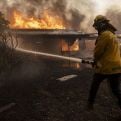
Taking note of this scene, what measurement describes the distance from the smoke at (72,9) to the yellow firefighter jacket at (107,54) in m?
17.0

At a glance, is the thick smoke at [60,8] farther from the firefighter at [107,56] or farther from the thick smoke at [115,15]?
the firefighter at [107,56]

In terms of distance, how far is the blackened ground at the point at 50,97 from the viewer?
23.3 feet

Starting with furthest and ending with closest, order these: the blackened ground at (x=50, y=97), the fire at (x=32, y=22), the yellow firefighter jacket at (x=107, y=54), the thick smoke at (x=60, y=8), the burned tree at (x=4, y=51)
Answer: the thick smoke at (x=60, y=8), the fire at (x=32, y=22), the burned tree at (x=4, y=51), the blackened ground at (x=50, y=97), the yellow firefighter jacket at (x=107, y=54)

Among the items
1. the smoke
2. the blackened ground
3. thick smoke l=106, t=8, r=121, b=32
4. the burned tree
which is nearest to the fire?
the smoke

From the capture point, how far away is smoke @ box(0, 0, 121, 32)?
23.7 metres

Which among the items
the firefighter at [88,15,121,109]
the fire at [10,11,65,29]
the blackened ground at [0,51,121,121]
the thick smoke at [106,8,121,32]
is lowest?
the blackened ground at [0,51,121,121]

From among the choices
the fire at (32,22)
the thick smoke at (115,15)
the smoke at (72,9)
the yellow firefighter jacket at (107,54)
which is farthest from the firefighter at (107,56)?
the thick smoke at (115,15)

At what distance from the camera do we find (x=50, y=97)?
28.2 feet

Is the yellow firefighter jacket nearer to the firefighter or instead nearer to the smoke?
the firefighter

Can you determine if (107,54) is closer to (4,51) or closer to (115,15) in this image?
(4,51)

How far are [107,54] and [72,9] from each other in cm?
2028

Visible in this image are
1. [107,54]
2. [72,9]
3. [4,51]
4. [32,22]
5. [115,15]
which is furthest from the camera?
[115,15]

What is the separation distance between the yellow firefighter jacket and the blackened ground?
117cm

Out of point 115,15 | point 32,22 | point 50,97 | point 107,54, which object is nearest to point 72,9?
point 115,15
